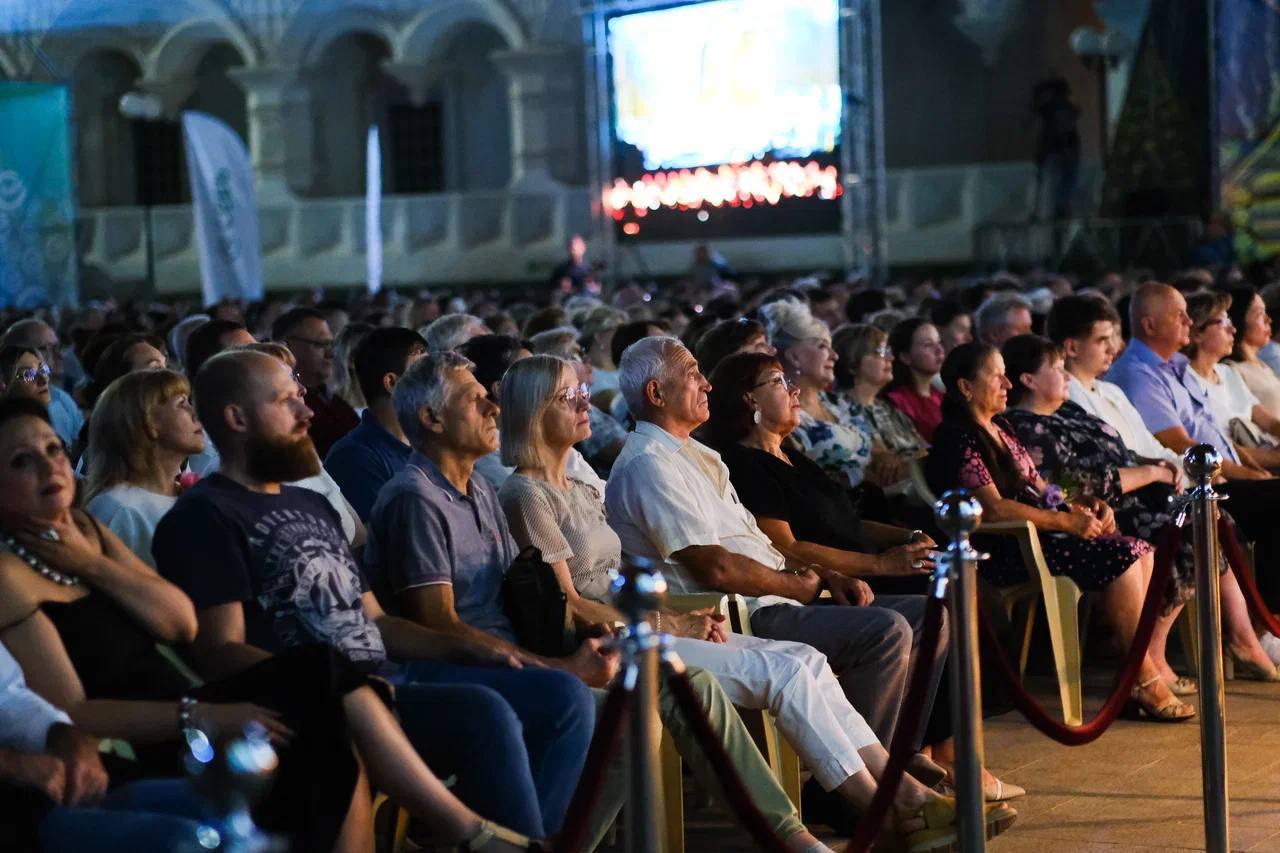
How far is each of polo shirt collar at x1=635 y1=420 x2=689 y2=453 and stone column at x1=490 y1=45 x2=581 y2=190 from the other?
23.5 m

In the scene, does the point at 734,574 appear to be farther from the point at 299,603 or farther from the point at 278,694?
the point at 278,694

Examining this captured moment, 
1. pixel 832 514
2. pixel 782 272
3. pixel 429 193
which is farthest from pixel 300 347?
pixel 429 193

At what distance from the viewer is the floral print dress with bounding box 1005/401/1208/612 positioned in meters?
6.99

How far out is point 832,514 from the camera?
620 cm

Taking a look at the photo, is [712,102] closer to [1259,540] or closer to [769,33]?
[769,33]

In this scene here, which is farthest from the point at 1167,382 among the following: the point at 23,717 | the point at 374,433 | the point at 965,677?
the point at 23,717

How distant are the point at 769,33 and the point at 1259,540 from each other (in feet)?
56.0

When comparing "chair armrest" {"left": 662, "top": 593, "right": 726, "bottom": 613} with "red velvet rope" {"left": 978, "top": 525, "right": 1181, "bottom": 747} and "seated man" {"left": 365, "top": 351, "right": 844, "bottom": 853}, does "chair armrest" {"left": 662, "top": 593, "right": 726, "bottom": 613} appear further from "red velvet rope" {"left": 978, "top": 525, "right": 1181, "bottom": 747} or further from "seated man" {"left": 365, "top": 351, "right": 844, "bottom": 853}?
"red velvet rope" {"left": 978, "top": 525, "right": 1181, "bottom": 747}

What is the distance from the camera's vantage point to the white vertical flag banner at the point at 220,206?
1686 centimetres

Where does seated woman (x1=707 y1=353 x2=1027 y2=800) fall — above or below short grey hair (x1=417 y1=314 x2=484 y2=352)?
below

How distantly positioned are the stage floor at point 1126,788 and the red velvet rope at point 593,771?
168 centimetres

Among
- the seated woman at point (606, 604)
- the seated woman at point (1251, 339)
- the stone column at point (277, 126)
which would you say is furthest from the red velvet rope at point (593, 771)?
the stone column at point (277, 126)

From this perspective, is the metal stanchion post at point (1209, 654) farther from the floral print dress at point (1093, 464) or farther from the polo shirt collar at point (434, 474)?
the floral print dress at point (1093, 464)

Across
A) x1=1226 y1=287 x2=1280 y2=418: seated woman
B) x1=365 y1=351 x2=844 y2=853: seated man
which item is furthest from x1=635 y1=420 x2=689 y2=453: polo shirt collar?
x1=1226 y1=287 x2=1280 y2=418: seated woman
